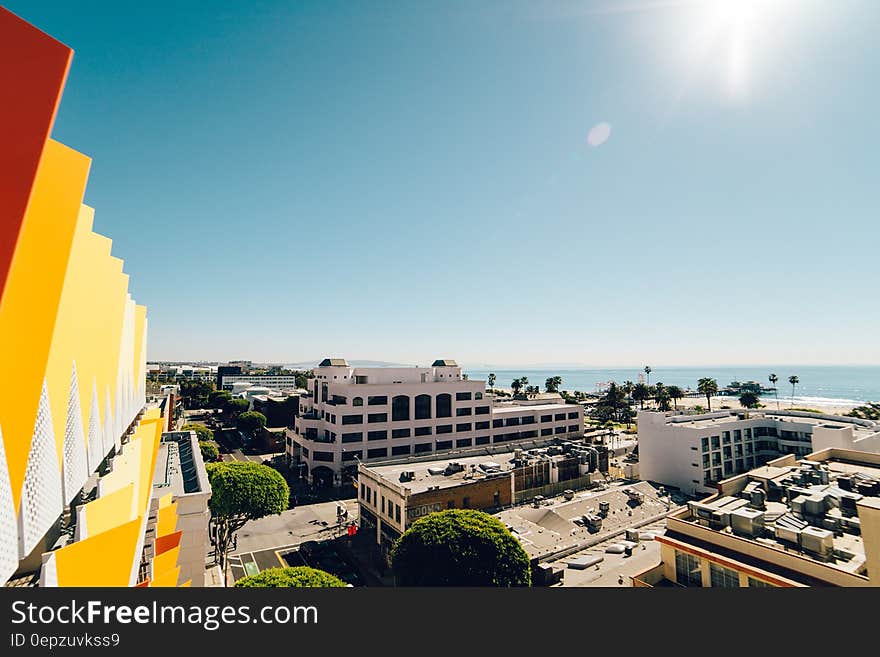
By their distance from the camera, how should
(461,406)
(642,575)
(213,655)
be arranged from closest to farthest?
1. (213,655)
2. (642,575)
3. (461,406)

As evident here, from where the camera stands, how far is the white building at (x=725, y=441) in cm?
4538

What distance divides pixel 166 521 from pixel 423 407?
3960 cm

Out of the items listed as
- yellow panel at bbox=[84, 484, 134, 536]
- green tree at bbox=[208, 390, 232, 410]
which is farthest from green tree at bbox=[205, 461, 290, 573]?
green tree at bbox=[208, 390, 232, 410]

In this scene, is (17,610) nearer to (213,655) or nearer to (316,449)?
(213,655)

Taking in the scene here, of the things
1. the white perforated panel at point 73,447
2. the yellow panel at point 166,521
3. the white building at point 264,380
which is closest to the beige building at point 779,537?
the yellow panel at point 166,521

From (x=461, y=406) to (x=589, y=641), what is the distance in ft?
165

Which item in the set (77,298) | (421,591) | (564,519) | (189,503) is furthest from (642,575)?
(77,298)

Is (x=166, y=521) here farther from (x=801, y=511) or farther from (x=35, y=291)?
(x=801, y=511)

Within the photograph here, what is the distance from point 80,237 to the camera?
37.4 ft

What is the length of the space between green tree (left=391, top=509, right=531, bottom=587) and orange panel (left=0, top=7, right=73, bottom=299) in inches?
837

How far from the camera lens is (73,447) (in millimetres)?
11805

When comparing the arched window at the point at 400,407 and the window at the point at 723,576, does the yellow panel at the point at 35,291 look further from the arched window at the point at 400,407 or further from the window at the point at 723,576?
the arched window at the point at 400,407

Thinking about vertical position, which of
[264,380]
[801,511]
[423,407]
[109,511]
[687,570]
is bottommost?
[687,570]

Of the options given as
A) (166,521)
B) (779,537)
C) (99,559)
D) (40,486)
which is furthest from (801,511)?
(40,486)
